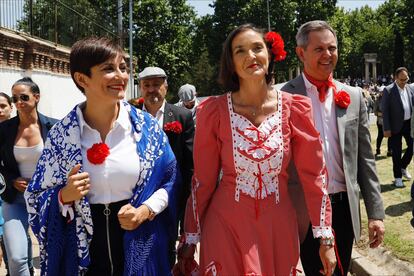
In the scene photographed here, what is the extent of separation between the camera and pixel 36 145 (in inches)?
174

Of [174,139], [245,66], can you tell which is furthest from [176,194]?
[174,139]

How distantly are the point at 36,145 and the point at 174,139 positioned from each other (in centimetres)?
133

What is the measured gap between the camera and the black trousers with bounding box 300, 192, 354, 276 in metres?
3.31

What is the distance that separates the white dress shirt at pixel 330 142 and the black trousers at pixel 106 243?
4.67ft

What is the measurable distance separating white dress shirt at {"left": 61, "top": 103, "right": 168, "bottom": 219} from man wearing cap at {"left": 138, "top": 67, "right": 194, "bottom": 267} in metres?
0.96

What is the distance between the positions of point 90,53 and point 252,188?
3.77ft

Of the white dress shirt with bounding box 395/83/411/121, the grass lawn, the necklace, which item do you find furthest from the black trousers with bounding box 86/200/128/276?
the white dress shirt with bounding box 395/83/411/121

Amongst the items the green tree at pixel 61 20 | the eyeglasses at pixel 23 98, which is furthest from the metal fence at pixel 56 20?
the eyeglasses at pixel 23 98

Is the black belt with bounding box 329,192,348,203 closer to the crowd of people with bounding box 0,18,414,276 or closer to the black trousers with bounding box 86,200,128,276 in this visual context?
the crowd of people with bounding box 0,18,414,276

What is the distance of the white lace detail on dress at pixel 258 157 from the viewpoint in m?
2.68

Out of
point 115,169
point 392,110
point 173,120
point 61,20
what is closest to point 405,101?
point 392,110

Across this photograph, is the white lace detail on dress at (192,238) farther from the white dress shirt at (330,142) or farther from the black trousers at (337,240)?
the white dress shirt at (330,142)

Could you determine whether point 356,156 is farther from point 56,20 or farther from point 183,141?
point 56,20

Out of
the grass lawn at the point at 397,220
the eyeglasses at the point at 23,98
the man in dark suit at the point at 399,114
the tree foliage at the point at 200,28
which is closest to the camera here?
the eyeglasses at the point at 23,98
